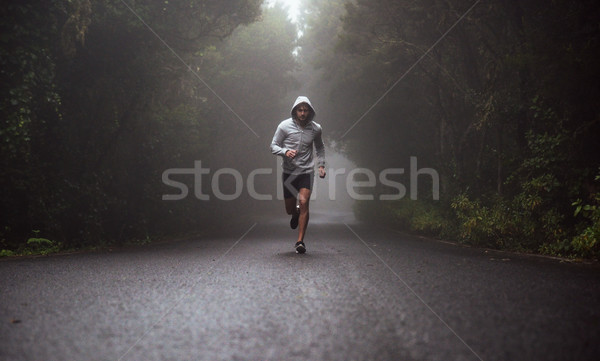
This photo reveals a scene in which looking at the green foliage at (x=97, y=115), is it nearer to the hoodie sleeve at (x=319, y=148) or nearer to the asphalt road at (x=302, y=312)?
the asphalt road at (x=302, y=312)

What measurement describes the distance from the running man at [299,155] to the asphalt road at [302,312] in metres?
1.56

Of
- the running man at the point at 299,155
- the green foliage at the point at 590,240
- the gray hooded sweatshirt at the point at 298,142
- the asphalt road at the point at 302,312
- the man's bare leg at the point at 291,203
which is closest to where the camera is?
the asphalt road at the point at 302,312

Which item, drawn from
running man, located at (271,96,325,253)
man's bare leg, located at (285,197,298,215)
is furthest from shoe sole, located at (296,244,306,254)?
man's bare leg, located at (285,197,298,215)

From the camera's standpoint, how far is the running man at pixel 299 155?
7.05 meters

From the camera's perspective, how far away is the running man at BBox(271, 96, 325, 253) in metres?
7.05

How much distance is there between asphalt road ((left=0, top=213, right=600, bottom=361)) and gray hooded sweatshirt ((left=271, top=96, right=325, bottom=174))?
193 centimetres

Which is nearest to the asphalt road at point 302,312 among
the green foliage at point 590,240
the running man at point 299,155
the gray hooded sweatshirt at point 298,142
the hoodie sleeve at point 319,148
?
the green foliage at point 590,240

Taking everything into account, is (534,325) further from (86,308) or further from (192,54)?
(192,54)

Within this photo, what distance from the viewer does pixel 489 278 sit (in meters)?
4.66

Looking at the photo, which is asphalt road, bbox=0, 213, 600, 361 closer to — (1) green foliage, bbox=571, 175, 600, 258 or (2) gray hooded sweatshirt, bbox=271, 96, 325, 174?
(1) green foliage, bbox=571, 175, 600, 258

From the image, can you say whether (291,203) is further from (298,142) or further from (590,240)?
(590,240)

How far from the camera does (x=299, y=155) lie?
7242 millimetres

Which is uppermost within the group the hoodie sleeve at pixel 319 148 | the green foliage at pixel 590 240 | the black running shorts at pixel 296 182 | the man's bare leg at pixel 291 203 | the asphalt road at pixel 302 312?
the hoodie sleeve at pixel 319 148

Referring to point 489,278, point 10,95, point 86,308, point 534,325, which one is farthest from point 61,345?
point 10,95
